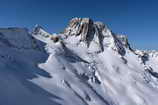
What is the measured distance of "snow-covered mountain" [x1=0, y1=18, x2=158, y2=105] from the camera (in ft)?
122

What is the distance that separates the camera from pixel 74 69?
5119cm

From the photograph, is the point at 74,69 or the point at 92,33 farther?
the point at 92,33

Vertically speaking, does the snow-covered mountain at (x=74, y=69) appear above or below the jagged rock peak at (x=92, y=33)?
below

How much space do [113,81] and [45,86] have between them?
20.8 m

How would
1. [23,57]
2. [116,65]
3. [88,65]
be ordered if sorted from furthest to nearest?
[116,65] → [88,65] → [23,57]

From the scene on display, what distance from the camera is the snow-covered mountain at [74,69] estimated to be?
122 ft

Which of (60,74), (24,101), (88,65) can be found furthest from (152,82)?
(24,101)

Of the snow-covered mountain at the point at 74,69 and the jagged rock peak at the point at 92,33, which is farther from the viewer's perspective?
the jagged rock peak at the point at 92,33

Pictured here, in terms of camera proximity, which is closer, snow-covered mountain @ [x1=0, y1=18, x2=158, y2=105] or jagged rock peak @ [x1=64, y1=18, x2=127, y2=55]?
snow-covered mountain @ [x1=0, y1=18, x2=158, y2=105]

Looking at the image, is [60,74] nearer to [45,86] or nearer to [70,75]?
[70,75]

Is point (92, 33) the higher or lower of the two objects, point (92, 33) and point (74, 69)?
the higher

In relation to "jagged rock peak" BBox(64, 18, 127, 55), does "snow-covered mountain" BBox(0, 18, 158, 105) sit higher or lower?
lower

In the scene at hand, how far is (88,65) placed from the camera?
5609 centimetres

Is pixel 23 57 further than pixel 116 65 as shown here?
No
